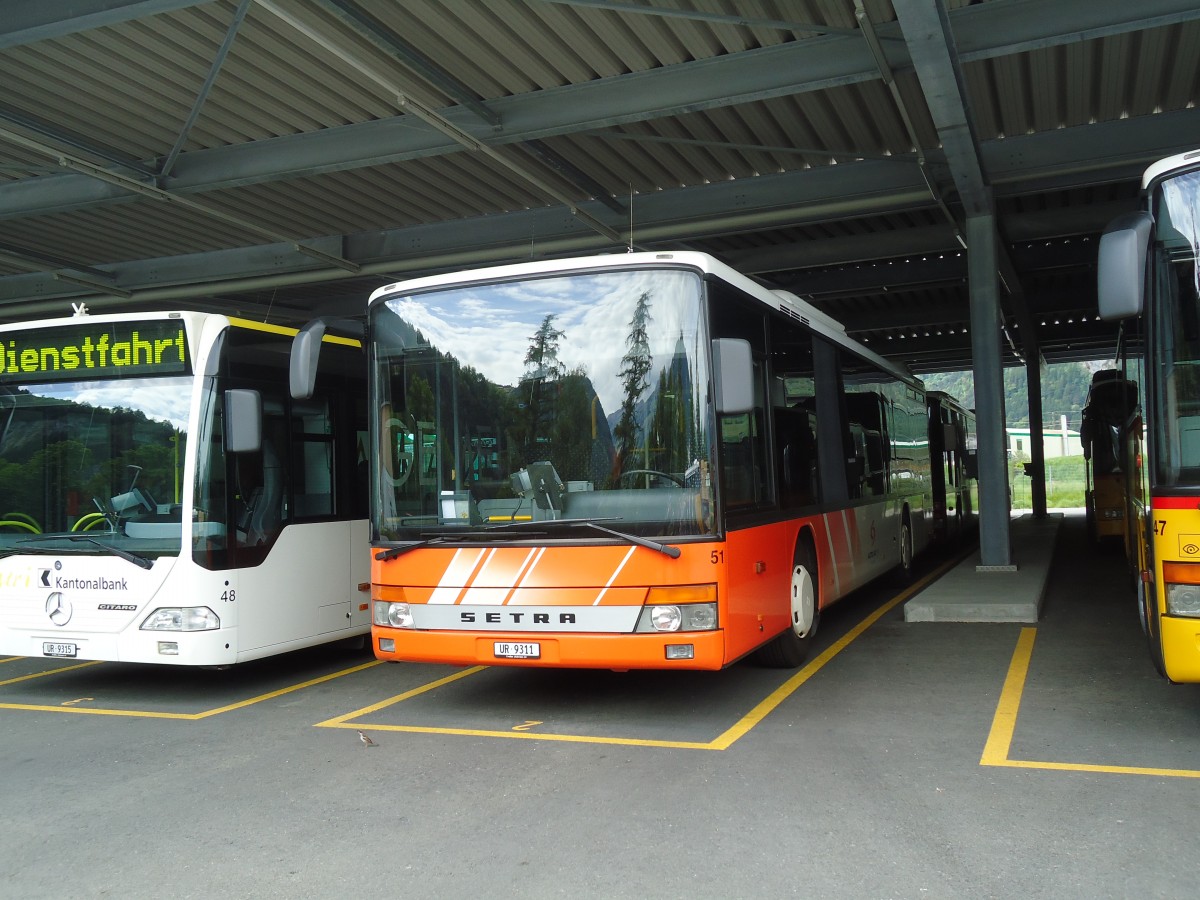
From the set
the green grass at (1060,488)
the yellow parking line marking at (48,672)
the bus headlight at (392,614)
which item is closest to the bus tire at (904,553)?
the bus headlight at (392,614)

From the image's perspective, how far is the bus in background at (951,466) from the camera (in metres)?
17.1

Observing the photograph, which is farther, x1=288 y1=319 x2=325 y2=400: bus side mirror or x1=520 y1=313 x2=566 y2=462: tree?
x1=288 y1=319 x2=325 y2=400: bus side mirror

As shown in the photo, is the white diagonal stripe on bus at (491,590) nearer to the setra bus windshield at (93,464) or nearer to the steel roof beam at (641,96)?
the setra bus windshield at (93,464)

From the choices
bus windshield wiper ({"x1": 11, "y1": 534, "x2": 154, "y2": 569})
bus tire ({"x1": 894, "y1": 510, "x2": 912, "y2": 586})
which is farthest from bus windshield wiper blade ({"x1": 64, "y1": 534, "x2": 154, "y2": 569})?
bus tire ({"x1": 894, "y1": 510, "x2": 912, "y2": 586})

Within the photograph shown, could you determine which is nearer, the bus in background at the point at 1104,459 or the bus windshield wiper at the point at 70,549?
the bus windshield wiper at the point at 70,549

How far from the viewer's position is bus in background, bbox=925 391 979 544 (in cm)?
1708

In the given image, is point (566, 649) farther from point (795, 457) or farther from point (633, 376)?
point (795, 457)

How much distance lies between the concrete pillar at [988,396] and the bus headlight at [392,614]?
28.5 feet

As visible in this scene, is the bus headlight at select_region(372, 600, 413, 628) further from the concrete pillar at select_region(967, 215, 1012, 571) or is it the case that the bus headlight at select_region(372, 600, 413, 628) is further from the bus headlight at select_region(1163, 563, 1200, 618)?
the concrete pillar at select_region(967, 215, 1012, 571)

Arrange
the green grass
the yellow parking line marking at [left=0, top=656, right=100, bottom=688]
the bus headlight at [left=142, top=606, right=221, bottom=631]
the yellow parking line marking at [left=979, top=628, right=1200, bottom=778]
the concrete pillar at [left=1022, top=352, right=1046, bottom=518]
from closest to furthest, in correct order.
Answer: the yellow parking line marking at [left=979, top=628, right=1200, bottom=778], the bus headlight at [left=142, top=606, right=221, bottom=631], the yellow parking line marking at [left=0, top=656, right=100, bottom=688], the concrete pillar at [left=1022, top=352, right=1046, bottom=518], the green grass

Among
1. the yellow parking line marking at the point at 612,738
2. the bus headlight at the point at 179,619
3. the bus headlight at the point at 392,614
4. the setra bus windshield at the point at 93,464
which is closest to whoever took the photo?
the yellow parking line marking at the point at 612,738

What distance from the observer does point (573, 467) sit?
21.5 feet

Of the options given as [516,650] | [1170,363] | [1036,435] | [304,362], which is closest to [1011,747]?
[1170,363]

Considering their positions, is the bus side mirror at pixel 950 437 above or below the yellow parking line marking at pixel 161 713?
above
